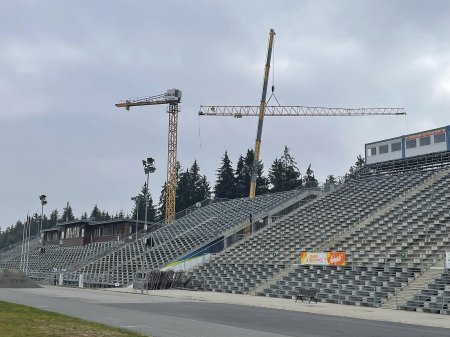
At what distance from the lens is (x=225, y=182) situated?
10738 cm

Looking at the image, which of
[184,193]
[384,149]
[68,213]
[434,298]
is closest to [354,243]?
[434,298]

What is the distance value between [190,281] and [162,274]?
7.94 feet

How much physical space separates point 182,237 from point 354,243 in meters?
22.5

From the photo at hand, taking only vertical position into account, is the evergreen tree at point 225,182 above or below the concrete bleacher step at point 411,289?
above

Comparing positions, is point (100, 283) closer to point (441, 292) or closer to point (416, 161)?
point (441, 292)

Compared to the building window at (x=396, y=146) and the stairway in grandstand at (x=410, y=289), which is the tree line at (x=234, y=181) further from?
the stairway in grandstand at (x=410, y=289)

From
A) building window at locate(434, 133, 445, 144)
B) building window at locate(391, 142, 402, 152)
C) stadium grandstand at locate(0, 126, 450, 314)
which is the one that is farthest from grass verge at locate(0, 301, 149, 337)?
building window at locate(391, 142, 402, 152)

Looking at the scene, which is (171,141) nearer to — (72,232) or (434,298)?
(72,232)

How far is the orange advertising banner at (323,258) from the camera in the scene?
3638 cm

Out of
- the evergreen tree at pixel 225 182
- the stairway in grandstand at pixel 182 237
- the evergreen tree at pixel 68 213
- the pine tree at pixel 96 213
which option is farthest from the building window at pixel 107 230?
the evergreen tree at pixel 68 213

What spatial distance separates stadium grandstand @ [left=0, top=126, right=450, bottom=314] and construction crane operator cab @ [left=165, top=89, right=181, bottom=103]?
3802 cm

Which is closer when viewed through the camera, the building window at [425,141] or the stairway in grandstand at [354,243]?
the stairway in grandstand at [354,243]

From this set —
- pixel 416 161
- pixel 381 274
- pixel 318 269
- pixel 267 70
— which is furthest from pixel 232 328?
pixel 267 70

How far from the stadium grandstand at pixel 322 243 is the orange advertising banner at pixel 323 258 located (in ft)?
0.22
